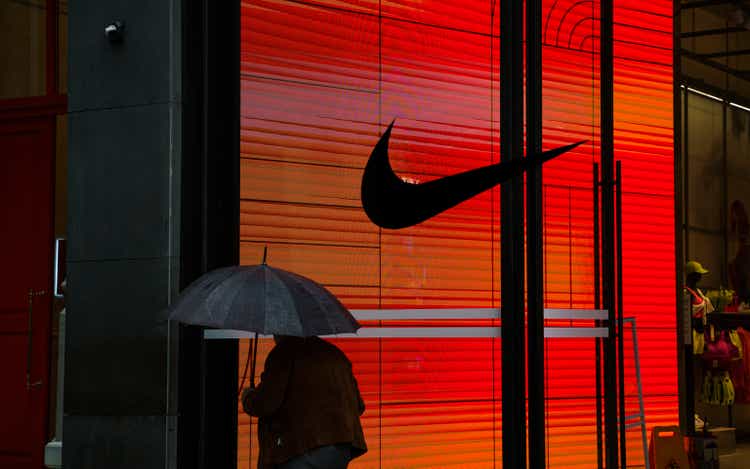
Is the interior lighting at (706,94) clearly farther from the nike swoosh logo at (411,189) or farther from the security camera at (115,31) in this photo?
the security camera at (115,31)

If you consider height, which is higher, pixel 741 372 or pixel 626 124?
pixel 626 124

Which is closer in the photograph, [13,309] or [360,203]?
[360,203]

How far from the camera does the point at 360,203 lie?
314 inches

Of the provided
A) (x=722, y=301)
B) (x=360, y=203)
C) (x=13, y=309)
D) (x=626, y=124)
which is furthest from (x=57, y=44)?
(x=722, y=301)

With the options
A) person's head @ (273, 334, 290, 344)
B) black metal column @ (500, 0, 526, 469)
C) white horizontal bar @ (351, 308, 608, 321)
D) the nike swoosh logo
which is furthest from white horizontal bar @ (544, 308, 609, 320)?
person's head @ (273, 334, 290, 344)

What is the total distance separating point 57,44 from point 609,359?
16.1ft

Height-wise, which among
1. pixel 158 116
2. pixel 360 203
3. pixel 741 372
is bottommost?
pixel 741 372

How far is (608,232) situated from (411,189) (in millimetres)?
1321

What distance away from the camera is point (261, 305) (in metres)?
6.22

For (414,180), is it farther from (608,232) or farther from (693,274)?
(693,274)

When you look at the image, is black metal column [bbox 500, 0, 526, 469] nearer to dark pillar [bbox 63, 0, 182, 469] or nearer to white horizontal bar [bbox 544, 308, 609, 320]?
white horizontal bar [bbox 544, 308, 609, 320]

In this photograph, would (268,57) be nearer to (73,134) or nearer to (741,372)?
(73,134)

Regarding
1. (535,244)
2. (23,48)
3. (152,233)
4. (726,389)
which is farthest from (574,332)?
(726,389)

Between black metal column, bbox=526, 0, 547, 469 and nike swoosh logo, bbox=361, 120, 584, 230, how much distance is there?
0.50 feet
